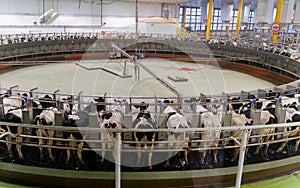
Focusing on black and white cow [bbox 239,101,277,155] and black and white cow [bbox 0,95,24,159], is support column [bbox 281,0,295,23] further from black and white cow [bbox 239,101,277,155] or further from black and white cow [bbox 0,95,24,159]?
black and white cow [bbox 0,95,24,159]

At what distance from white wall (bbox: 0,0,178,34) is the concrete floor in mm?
4839

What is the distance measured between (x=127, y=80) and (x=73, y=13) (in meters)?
11.1

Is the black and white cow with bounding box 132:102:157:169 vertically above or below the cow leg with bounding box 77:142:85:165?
above

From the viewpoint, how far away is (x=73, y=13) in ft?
68.3

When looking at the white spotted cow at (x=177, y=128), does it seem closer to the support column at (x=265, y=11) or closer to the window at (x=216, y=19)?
the support column at (x=265, y=11)

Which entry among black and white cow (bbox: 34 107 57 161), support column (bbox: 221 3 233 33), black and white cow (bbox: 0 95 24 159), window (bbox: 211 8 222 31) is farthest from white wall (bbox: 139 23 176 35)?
black and white cow (bbox: 34 107 57 161)

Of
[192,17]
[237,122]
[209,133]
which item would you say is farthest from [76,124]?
[192,17]

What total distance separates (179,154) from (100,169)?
1.33 meters

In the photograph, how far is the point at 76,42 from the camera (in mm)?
17688

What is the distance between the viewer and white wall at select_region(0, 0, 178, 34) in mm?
18094

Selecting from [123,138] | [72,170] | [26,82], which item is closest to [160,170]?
[123,138]

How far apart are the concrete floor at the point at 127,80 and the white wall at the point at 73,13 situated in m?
4.84

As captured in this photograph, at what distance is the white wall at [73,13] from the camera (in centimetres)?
1809

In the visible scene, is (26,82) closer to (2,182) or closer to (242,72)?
(2,182)
